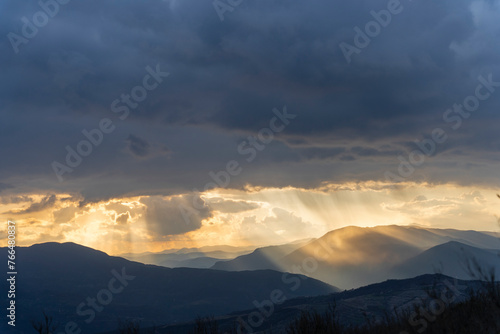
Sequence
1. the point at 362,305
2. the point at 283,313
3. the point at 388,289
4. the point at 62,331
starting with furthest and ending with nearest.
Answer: the point at 62,331
the point at 388,289
the point at 283,313
the point at 362,305

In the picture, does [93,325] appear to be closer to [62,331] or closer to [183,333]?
[62,331]

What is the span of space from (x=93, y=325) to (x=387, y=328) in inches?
8096

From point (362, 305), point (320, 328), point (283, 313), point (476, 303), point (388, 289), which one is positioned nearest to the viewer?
point (320, 328)

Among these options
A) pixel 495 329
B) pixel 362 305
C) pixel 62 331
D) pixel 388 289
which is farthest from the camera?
pixel 62 331

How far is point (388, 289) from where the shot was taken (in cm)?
12381

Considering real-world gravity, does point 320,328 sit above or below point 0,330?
below

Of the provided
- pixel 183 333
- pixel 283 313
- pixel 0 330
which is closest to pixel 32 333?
pixel 0 330

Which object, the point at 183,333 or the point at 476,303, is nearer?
the point at 476,303

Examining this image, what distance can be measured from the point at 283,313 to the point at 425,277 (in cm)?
4481

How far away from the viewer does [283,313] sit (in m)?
112

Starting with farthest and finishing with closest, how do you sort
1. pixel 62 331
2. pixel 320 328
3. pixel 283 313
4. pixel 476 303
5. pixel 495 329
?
pixel 62 331 → pixel 283 313 → pixel 476 303 → pixel 320 328 → pixel 495 329

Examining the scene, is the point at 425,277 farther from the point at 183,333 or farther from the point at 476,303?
the point at 476,303

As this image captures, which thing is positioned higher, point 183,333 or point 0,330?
point 0,330

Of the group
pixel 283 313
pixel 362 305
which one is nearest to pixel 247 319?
pixel 283 313
